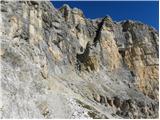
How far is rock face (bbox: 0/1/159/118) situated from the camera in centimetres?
4466

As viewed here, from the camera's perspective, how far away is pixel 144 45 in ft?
340

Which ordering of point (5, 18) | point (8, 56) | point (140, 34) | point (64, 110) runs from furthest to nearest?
point (140, 34) → point (5, 18) → point (64, 110) → point (8, 56)

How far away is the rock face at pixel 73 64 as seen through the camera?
44.7 meters

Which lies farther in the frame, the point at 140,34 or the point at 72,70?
the point at 140,34

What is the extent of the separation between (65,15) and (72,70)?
68.2ft

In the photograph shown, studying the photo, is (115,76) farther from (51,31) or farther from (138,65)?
(51,31)

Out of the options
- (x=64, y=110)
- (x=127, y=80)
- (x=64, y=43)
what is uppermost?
(x=64, y=43)

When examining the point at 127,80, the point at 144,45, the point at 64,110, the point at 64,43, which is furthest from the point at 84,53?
the point at 64,110

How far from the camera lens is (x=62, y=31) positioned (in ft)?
289

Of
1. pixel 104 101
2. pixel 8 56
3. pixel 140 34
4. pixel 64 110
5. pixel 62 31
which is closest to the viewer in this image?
pixel 8 56

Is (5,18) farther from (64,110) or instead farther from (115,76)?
(115,76)

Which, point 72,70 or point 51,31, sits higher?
point 51,31

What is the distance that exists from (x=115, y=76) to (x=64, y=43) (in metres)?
12.8

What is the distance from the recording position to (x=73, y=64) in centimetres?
8462
